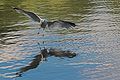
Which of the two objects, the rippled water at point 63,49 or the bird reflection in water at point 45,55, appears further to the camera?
the bird reflection in water at point 45,55

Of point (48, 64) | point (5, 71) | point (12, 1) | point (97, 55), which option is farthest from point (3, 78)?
point (12, 1)

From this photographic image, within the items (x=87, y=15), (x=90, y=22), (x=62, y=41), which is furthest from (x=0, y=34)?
(x=87, y=15)

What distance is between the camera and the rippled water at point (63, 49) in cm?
1712

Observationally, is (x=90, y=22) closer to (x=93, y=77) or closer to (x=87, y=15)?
(x=87, y=15)

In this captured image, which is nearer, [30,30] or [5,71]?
[5,71]

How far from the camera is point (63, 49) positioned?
69.5 ft

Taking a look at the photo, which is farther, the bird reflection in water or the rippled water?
the bird reflection in water

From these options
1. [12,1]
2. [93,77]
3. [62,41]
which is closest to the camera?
[93,77]

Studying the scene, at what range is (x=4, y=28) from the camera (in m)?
28.3

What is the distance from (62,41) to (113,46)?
322 cm

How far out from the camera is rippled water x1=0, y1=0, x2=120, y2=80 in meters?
17.1

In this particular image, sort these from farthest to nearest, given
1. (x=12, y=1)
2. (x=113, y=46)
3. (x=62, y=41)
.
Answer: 1. (x=12, y=1)
2. (x=62, y=41)
3. (x=113, y=46)

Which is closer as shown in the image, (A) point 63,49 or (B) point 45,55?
(B) point 45,55

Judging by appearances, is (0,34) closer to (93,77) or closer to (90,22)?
(90,22)
